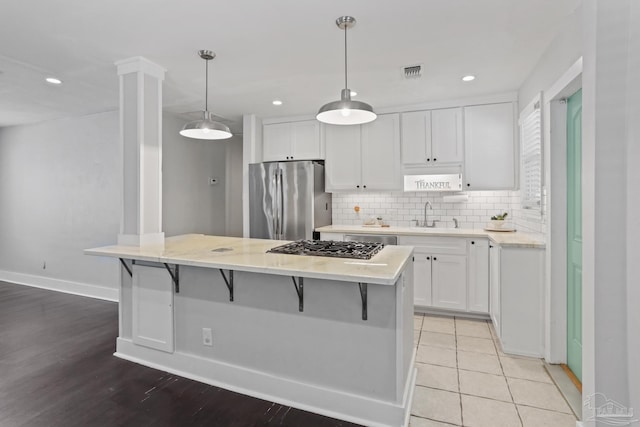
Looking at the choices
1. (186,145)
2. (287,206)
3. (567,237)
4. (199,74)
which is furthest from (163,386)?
(186,145)

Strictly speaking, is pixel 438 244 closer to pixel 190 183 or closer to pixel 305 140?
pixel 305 140

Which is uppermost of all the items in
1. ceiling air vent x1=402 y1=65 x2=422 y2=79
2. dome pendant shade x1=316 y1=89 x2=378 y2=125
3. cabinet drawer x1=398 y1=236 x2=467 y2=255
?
ceiling air vent x1=402 y1=65 x2=422 y2=79

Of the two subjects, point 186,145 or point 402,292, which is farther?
point 186,145

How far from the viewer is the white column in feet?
8.77

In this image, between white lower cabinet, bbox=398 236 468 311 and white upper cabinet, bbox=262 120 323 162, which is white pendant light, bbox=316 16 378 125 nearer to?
white lower cabinet, bbox=398 236 468 311

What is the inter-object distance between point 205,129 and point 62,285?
3.90 metres

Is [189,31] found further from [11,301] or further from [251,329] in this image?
[11,301]

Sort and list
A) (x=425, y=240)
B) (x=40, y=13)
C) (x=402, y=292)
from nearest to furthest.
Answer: (x=402, y=292) → (x=40, y=13) → (x=425, y=240)

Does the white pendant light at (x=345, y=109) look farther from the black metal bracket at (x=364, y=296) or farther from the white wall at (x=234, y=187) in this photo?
the white wall at (x=234, y=187)

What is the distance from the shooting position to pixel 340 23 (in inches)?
85.0

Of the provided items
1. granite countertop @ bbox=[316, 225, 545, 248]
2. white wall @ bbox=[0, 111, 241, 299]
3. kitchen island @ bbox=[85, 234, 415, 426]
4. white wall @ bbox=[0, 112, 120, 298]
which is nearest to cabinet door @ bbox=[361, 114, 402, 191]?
granite countertop @ bbox=[316, 225, 545, 248]

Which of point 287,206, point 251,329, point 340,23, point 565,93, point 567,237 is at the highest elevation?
point 340,23

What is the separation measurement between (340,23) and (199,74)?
158 centimetres

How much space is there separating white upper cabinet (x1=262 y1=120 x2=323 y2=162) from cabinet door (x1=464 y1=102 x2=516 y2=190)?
1.90 meters
